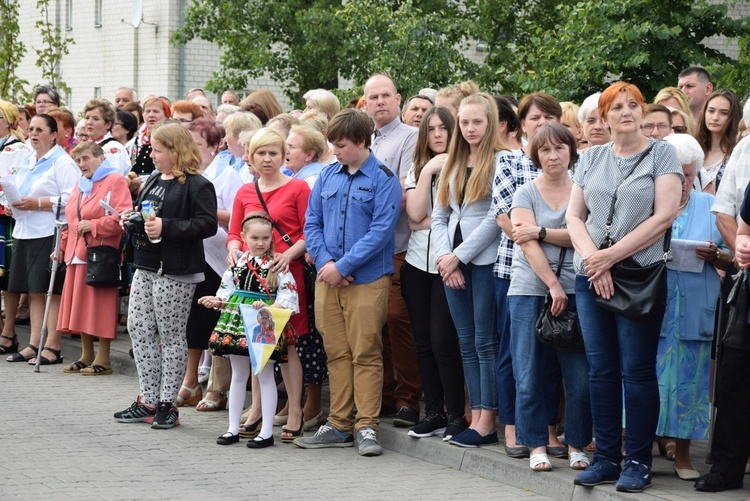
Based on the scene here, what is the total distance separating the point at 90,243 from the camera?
35.7 feet

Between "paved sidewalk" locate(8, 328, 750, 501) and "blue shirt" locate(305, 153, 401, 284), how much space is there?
1231mm

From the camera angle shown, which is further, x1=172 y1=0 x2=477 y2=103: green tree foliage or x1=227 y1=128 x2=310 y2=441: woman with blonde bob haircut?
x1=172 y1=0 x2=477 y2=103: green tree foliage

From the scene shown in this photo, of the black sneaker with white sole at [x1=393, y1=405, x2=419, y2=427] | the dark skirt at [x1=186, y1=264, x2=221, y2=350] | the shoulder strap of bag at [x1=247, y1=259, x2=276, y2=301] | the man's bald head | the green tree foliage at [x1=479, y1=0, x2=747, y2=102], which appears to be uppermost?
the green tree foliage at [x1=479, y1=0, x2=747, y2=102]

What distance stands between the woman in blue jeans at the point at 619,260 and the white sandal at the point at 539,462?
1.32 ft

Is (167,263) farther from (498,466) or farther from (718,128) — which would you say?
(718,128)

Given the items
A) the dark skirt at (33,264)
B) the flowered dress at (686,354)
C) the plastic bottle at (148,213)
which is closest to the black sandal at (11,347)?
the dark skirt at (33,264)

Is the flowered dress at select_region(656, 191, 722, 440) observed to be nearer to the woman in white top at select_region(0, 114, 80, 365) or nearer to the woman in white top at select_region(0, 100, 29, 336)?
the woman in white top at select_region(0, 114, 80, 365)

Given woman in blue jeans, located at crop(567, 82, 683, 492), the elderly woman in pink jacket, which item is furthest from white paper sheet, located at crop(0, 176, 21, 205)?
woman in blue jeans, located at crop(567, 82, 683, 492)

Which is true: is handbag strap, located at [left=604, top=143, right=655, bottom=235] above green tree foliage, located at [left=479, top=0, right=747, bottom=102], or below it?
below

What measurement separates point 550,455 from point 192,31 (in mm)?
20376

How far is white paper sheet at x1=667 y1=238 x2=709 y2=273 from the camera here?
7059mm

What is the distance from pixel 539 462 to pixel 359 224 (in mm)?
2059

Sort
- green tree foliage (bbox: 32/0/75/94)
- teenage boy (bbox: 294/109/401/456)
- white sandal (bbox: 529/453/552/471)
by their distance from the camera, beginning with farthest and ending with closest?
green tree foliage (bbox: 32/0/75/94) < teenage boy (bbox: 294/109/401/456) < white sandal (bbox: 529/453/552/471)

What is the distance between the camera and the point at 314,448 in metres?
8.31
